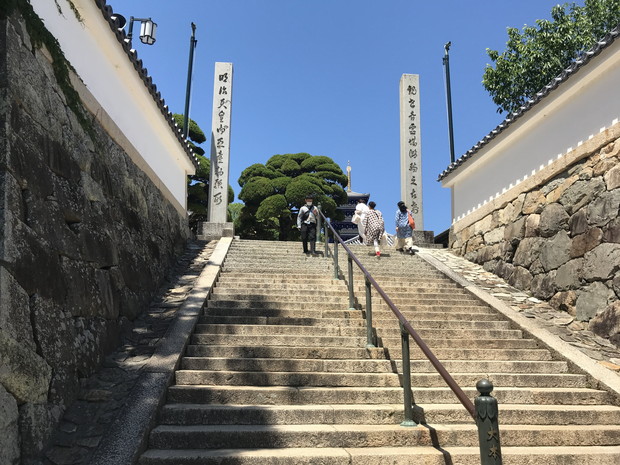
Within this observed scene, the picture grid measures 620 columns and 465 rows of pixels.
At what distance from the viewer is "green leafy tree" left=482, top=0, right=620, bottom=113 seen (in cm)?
1153

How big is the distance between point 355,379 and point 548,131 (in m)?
5.44

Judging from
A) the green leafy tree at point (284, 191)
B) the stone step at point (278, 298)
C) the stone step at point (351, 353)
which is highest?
the green leafy tree at point (284, 191)

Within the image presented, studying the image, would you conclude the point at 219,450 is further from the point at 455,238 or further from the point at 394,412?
the point at 455,238

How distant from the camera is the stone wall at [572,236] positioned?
18.4 feet

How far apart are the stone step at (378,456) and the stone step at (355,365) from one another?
113cm

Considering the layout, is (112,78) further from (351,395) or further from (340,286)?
(351,395)

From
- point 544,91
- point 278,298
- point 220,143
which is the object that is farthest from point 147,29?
point 544,91

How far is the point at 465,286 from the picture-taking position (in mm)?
7438

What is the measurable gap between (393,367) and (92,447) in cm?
267

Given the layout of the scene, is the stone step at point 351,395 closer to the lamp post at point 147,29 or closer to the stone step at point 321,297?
the stone step at point 321,297

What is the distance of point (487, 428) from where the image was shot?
7.64 ft

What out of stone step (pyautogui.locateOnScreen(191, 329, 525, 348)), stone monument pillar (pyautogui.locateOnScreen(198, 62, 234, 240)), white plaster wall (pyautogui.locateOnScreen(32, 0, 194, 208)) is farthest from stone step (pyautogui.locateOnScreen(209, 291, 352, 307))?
stone monument pillar (pyautogui.locateOnScreen(198, 62, 234, 240))

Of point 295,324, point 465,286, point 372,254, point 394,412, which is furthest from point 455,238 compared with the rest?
point 394,412

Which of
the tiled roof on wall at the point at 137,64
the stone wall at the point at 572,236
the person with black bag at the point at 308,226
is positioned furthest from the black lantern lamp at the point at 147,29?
the stone wall at the point at 572,236
